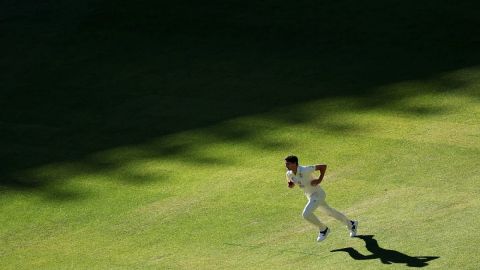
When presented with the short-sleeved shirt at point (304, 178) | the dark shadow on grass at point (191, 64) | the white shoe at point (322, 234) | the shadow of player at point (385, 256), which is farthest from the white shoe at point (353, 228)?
the dark shadow on grass at point (191, 64)

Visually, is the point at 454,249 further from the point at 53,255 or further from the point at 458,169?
the point at 53,255

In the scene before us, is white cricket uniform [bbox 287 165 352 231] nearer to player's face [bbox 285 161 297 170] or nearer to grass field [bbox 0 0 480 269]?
player's face [bbox 285 161 297 170]

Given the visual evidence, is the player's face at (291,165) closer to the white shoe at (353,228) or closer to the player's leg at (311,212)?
the player's leg at (311,212)

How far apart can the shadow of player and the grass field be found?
50 mm

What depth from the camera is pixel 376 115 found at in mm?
22578

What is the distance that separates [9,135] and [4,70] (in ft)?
16.4

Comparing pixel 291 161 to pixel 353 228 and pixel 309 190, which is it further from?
pixel 353 228

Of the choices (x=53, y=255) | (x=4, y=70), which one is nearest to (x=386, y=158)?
(x=53, y=255)

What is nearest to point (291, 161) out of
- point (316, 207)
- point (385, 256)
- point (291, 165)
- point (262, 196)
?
point (291, 165)

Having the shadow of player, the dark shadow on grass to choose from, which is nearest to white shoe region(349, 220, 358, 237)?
the shadow of player

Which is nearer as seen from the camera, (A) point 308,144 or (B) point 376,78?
(A) point 308,144

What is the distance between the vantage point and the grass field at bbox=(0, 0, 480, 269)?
17.0m

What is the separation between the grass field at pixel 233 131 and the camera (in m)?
17.0

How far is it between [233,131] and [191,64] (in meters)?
4.79
